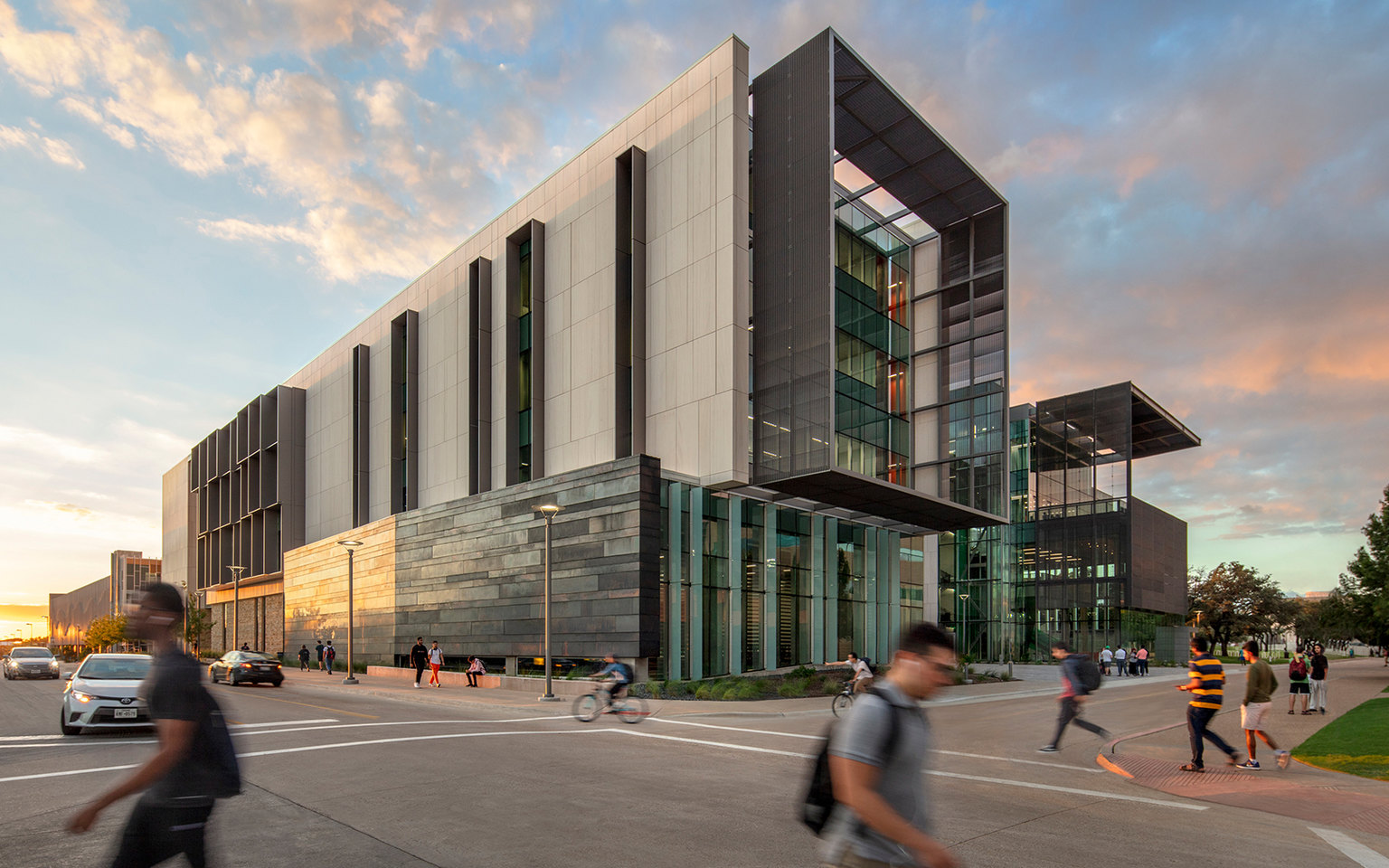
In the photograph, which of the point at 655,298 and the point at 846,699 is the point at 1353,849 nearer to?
the point at 846,699

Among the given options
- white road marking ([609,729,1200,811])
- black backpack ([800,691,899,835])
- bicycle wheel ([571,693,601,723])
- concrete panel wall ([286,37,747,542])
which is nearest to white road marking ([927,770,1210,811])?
white road marking ([609,729,1200,811])

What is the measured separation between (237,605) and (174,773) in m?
76.1

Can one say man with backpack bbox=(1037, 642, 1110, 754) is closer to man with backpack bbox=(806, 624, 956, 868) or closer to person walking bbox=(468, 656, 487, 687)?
man with backpack bbox=(806, 624, 956, 868)

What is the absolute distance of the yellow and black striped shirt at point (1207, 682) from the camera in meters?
11.4

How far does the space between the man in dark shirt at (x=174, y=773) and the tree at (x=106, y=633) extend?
374 feet

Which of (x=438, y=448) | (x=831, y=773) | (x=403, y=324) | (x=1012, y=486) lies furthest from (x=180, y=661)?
(x=1012, y=486)

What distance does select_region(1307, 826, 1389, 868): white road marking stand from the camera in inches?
293

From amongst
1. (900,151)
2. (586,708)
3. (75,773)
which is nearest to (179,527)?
(900,151)

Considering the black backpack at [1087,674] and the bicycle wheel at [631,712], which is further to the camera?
the bicycle wheel at [631,712]

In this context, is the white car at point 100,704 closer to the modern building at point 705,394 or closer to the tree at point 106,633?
the modern building at point 705,394

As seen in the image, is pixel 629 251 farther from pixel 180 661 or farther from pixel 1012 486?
pixel 1012 486

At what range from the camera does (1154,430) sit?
6769cm

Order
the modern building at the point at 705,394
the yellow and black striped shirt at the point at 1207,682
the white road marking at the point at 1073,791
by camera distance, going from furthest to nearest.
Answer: the modern building at the point at 705,394, the yellow and black striped shirt at the point at 1207,682, the white road marking at the point at 1073,791

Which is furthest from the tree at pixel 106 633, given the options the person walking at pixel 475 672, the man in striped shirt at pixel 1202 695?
the man in striped shirt at pixel 1202 695
